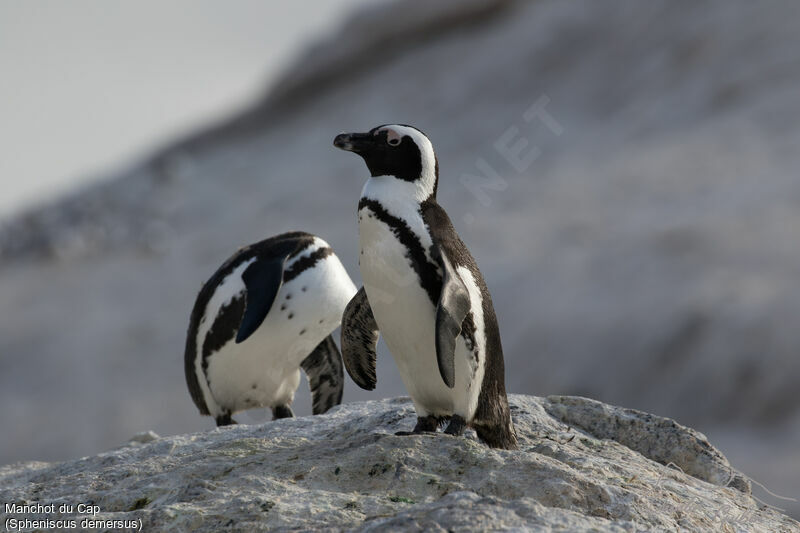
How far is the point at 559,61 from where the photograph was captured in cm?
2895

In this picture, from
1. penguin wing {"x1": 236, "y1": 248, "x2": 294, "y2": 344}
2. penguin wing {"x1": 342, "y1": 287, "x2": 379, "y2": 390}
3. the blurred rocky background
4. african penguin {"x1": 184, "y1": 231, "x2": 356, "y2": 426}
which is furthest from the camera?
the blurred rocky background

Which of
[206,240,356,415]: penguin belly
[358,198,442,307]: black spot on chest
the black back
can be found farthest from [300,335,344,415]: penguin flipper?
[358,198,442,307]: black spot on chest

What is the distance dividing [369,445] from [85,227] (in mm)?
29413

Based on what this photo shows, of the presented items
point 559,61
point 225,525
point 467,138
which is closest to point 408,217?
point 225,525

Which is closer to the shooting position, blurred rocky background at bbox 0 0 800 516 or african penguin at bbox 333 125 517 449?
african penguin at bbox 333 125 517 449

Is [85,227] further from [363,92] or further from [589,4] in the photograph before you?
[589,4]

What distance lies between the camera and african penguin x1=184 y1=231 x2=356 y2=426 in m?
5.99

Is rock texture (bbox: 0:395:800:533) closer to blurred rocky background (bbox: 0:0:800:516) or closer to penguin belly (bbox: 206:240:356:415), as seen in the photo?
penguin belly (bbox: 206:240:356:415)

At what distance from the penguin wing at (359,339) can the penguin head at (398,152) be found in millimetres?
593

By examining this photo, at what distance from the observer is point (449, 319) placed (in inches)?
150

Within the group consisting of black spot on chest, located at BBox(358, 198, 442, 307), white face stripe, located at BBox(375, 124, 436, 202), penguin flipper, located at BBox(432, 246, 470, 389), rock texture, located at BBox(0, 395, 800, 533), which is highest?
white face stripe, located at BBox(375, 124, 436, 202)

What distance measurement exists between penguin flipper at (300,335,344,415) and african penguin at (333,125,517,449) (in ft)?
7.74

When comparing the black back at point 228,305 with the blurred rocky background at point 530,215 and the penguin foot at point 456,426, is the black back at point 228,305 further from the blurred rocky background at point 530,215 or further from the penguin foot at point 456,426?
the blurred rocky background at point 530,215

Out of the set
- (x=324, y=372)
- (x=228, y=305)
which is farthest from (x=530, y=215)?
(x=228, y=305)
